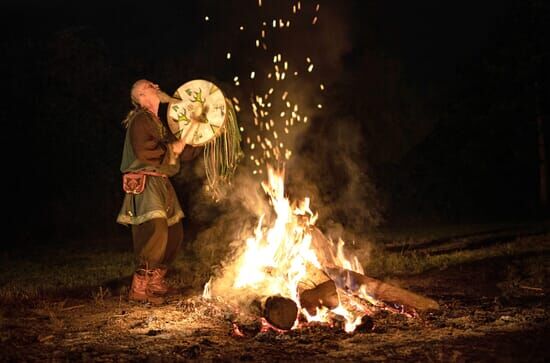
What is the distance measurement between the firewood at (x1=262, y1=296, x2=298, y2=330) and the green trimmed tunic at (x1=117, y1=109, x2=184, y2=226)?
4.88 feet

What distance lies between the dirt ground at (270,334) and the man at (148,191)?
0.28 metres

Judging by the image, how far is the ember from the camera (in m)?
4.43

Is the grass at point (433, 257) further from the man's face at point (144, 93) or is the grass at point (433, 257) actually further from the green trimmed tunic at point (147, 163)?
the man's face at point (144, 93)

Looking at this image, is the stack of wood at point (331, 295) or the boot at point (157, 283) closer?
the stack of wood at point (331, 295)

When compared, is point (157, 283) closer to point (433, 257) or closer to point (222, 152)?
point (222, 152)

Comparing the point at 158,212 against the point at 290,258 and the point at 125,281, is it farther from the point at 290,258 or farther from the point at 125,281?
the point at 125,281

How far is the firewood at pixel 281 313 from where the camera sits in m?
4.28

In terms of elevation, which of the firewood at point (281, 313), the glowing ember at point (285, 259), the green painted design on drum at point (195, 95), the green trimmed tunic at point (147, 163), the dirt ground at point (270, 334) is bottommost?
the dirt ground at point (270, 334)

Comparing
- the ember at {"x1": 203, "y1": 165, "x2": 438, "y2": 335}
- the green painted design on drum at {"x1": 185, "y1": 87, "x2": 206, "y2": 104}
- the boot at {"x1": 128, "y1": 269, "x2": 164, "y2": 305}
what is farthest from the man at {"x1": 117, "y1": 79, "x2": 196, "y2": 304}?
the ember at {"x1": 203, "y1": 165, "x2": 438, "y2": 335}

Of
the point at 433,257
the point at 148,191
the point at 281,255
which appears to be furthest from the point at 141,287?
the point at 433,257

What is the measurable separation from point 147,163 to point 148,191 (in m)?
0.24

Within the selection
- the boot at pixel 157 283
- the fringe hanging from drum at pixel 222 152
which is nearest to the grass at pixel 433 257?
the fringe hanging from drum at pixel 222 152

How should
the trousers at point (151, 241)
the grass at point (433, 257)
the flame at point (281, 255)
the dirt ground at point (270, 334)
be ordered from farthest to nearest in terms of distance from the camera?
1. the grass at point (433, 257)
2. the trousers at point (151, 241)
3. the flame at point (281, 255)
4. the dirt ground at point (270, 334)

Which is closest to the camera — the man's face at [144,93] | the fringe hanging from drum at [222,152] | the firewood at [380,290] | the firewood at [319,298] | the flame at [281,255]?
the firewood at [319,298]
